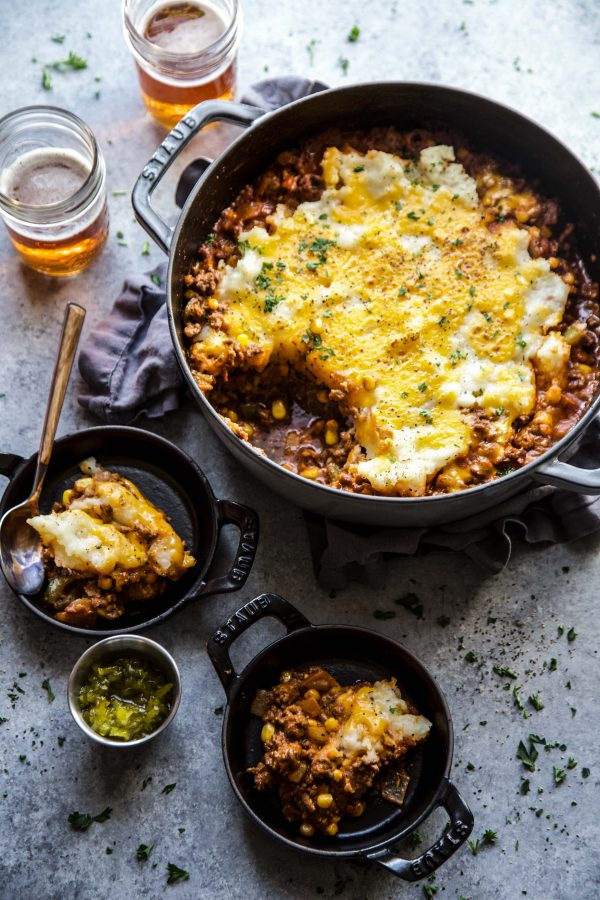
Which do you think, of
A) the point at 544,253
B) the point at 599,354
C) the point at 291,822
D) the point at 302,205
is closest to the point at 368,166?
the point at 302,205

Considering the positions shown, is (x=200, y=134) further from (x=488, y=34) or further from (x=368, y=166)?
(x=488, y=34)

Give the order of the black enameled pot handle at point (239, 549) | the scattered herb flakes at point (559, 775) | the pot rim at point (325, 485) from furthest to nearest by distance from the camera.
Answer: the scattered herb flakes at point (559, 775) < the black enameled pot handle at point (239, 549) < the pot rim at point (325, 485)

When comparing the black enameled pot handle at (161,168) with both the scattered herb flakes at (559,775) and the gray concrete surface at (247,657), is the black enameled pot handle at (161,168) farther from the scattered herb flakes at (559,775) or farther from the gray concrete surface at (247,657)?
the scattered herb flakes at (559,775)

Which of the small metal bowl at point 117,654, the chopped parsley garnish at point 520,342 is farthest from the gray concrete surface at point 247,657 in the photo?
the chopped parsley garnish at point 520,342

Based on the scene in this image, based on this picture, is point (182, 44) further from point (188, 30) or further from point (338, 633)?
point (338, 633)

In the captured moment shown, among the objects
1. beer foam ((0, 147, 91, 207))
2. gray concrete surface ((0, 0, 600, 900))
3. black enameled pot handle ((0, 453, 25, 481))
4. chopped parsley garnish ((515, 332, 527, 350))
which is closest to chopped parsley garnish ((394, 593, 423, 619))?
gray concrete surface ((0, 0, 600, 900))

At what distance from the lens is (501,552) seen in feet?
15.0

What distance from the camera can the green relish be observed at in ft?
14.1

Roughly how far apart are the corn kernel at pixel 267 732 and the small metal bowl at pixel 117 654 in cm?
39

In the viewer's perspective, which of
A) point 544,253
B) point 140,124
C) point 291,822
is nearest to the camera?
point 291,822

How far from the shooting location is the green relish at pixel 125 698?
4.29 m

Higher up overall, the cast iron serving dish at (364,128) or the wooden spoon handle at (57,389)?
the cast iron serving dish at (364,128)

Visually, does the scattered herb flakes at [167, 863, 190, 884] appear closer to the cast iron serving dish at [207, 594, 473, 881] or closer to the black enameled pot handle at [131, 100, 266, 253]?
the cast iron serving dish at [207, 594, 473, 881]

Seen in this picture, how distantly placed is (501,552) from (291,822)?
1517mm
